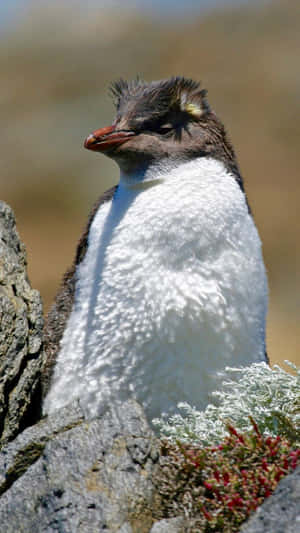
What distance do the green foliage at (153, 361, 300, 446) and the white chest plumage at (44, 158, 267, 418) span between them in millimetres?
135

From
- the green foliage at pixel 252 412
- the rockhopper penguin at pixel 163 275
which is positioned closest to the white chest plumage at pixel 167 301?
the rockhopper penguin at pixel 163 275

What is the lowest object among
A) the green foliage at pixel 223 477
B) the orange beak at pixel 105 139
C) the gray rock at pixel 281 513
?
the gray rock at pixel 281 513

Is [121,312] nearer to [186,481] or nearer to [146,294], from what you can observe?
[146,294]

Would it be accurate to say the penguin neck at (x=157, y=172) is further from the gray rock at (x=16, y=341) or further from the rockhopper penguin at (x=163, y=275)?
the gray rock at (x=16, y=341)

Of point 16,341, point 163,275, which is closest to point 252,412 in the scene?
point 163,275

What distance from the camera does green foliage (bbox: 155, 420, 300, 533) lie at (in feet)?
4.40

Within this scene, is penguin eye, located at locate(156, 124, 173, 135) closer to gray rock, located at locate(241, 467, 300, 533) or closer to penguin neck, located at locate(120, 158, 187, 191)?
penguin neck, located at locate(120, 158, 187, 191)

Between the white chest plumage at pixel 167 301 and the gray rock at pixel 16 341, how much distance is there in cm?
15

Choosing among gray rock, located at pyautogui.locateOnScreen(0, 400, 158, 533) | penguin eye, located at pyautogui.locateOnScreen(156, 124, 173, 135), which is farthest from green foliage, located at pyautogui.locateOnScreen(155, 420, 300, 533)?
penguin eye, located at pyautogui.locateOnScreen(156, 124, 173, 135)

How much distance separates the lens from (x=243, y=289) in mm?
2049

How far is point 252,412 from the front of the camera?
1755 millimetres

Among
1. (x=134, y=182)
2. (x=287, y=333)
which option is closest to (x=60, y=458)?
(x=134, y=182)

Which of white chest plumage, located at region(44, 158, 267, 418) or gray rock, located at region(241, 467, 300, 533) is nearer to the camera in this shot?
gray rock, located at region(241, 467, 300, 533)

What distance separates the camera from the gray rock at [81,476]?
134cm
